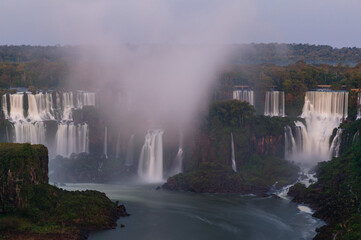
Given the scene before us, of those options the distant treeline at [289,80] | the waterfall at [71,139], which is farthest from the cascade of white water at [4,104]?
the distant treeline at [289,80]

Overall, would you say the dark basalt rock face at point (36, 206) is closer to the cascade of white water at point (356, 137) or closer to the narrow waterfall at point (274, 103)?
the cascade of white water at point (356, 137)

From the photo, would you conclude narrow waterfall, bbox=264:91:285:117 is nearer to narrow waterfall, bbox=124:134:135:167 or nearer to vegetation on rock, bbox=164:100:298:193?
vegetation on rock, bbox=164:100:298:193

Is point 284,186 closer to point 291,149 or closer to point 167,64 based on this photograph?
point 291,149

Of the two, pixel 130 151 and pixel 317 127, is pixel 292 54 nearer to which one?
pixel 317 127

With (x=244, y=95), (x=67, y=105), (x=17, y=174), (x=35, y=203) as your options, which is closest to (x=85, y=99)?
(x=67, y=105)

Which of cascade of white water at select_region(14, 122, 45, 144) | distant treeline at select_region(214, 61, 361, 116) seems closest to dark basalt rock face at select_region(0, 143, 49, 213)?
cascade of white water at select_region(14, 122, 45, 144)
